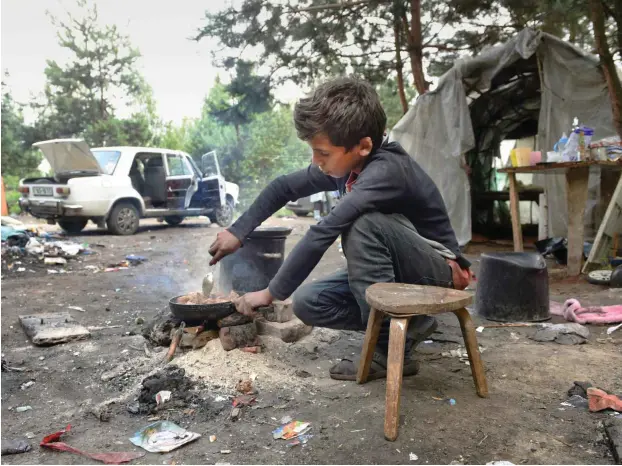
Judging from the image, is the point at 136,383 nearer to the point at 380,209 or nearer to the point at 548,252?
the point at 380,209

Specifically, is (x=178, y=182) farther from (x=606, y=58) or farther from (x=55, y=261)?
(x=606, y=58)

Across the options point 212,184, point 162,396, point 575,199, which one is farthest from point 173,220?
point 162,396

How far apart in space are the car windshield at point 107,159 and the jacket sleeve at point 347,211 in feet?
27.8

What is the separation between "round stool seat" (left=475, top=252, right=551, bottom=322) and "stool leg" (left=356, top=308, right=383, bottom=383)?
70.7 inches

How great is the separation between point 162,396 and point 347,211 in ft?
3.80

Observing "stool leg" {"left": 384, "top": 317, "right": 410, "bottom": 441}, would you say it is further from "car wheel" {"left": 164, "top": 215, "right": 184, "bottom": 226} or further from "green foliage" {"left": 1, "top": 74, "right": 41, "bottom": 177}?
"green foliage" {"left": 1, "top": 74, "right": 41, "bottom": 177}

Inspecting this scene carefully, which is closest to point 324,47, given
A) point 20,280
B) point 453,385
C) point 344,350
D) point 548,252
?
point 548,252

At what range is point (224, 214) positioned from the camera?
1151 centimetres

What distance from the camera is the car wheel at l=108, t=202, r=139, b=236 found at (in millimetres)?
9477

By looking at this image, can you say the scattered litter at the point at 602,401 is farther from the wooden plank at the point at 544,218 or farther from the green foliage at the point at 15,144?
the green foliage at the point at 15,144

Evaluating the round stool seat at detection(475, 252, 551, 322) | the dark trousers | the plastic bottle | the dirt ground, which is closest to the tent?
the plastic bottle

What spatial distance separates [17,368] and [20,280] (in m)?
3.55

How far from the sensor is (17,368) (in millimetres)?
2791

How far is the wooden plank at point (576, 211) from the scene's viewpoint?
192 inches
